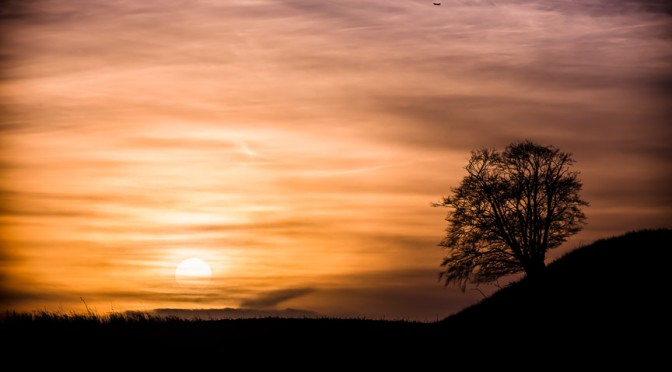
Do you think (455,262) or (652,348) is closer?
(652,348)

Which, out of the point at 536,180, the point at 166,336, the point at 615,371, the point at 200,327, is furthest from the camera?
the point at 536,180

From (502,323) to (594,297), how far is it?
3542mm

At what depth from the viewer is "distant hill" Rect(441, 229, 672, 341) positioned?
24.9m

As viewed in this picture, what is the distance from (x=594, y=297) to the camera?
1094 inches

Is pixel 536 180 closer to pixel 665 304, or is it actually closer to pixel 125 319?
pixel 665 304

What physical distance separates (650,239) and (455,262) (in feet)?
50.8

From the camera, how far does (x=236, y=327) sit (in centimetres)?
2930

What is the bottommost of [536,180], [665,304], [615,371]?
[615,371]

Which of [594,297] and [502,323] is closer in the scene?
[594,297]

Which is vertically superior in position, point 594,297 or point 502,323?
point 594,297

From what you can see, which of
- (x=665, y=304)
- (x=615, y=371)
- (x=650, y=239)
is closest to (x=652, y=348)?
(x=615, y=371)

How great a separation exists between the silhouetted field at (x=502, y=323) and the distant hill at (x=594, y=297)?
4 cm

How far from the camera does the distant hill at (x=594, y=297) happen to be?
24.9 metres

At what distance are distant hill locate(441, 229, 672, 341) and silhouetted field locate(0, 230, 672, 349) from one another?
0.04 meters
